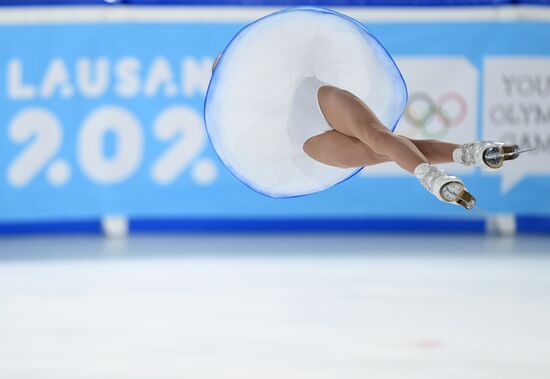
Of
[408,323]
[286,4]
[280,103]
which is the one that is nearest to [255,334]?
[408,323]

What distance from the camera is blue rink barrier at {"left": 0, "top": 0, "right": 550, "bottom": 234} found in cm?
732

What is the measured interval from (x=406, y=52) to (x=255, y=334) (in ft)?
11.7

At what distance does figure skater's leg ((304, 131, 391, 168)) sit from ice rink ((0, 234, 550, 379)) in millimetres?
805

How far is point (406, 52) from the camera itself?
7340 mm

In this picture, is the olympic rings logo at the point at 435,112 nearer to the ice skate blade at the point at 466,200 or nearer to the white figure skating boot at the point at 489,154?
the white figure skating boot at the point at 489,154

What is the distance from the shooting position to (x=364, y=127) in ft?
12.4

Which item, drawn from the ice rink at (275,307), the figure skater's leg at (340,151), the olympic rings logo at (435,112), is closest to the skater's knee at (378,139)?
the figure skater's leg at (340,151)

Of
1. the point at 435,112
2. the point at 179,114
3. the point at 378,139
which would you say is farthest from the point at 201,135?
the point at 378,139

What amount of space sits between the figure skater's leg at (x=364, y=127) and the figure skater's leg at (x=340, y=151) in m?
0.04

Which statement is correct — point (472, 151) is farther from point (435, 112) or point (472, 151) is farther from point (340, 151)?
point (435, 112)

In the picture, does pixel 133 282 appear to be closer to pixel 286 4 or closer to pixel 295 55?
pixel 295 55

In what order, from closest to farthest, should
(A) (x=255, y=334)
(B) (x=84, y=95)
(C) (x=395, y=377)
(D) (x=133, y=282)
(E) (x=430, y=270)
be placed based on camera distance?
1. (C) (x=395, y=377)
2. (A) (x=255, y=334)
3. (D) (x=133, y=282)
4. (E) (x=430, y=270)
5. (B) (x=84, y=95)

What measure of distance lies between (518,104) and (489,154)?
4.21 metres

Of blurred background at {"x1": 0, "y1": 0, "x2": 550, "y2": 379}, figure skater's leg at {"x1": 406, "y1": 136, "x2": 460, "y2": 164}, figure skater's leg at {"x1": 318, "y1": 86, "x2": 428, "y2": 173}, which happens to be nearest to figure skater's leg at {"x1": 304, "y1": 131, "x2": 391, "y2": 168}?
figure skater's leg at {"x1": 318, "y1": 86, "x2": 428, "y2": 173}
